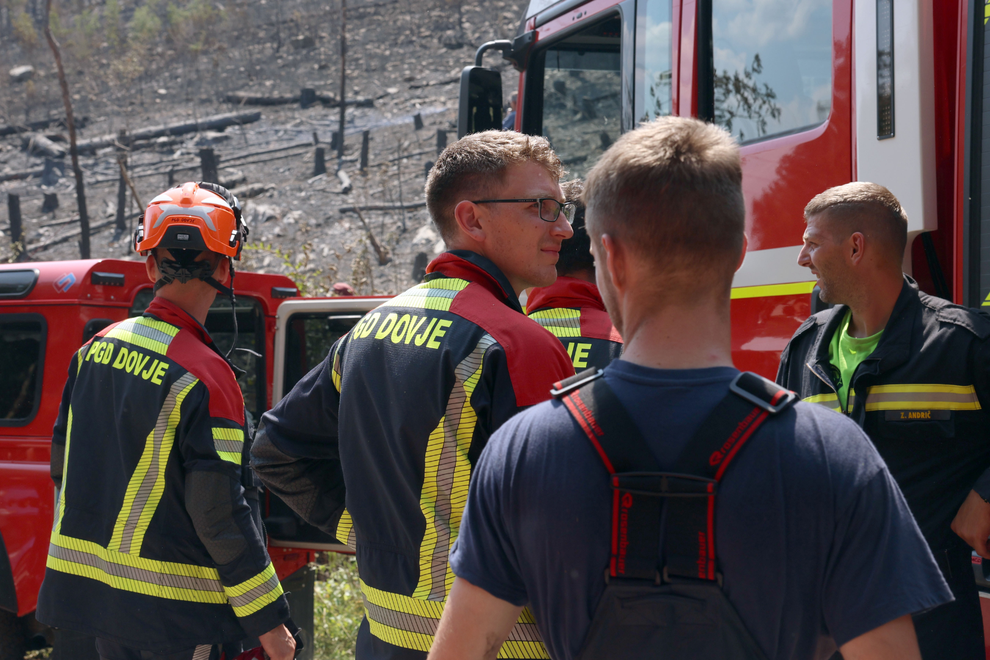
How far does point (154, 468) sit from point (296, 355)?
1615 millimetres

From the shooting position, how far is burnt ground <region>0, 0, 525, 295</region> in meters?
18.3

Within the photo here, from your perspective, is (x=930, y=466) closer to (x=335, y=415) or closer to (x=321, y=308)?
(x=335, y=415)

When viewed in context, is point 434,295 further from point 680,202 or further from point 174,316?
point 174,316

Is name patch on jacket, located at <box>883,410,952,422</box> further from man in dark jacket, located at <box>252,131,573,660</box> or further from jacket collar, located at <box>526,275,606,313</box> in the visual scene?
man in dark jacket, located at <box>252,131,573,660</box>

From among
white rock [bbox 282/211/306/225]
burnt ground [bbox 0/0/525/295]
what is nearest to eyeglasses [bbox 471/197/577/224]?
burnt ground [bbox 0/0/525/295]

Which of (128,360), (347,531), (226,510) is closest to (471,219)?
(347,531)

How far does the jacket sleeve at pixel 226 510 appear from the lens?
2.31 metres

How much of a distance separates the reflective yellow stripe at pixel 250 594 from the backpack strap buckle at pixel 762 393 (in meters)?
1.75

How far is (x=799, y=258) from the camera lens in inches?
101

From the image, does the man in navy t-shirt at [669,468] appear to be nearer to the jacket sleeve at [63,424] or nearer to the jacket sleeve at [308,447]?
the jacket sleeve at [308,447]

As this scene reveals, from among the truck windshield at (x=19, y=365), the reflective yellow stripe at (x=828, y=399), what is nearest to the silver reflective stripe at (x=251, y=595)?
the reflective yellow stripe at (x=828, y=399)

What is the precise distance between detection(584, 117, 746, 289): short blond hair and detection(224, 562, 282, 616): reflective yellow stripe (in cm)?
172

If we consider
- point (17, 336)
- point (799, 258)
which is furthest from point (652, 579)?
point (17, 336)

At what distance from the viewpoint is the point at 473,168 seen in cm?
185
